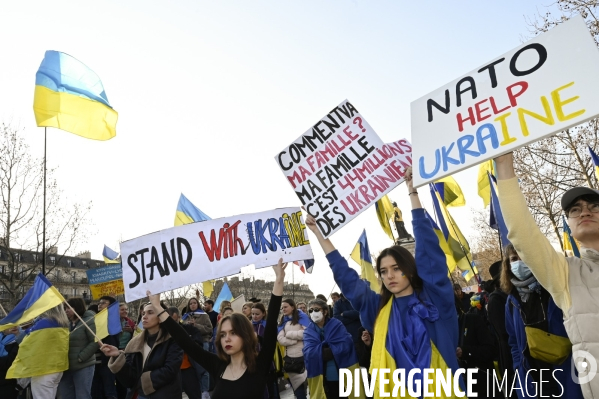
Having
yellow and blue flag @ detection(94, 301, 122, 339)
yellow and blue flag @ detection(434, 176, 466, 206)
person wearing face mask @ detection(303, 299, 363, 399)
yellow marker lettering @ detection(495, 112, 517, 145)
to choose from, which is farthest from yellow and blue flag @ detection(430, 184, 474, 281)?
yellow marker lettering @ detection(495, 112, 517, 145)

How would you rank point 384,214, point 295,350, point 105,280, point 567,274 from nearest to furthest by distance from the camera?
point 567,274
point 295,350
point 384,214
point 105,280

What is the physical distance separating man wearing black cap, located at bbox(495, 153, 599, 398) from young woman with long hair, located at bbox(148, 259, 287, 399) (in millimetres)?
2181

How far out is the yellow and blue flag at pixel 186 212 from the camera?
1166cm

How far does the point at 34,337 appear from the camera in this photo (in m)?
7.00

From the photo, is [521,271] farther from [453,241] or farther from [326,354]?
[453,241]

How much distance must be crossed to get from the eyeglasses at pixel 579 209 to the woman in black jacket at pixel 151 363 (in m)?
3.60

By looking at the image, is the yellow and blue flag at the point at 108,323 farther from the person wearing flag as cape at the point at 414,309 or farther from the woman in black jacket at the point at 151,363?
the person wearing flag as cape at the point at 414,309

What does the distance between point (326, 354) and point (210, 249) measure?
92.1 inches

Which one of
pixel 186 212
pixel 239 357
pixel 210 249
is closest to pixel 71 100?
pixel 186 212

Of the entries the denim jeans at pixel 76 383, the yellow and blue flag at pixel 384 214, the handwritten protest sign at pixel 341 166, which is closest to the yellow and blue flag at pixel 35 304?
the denim jeans at pixel 76 383

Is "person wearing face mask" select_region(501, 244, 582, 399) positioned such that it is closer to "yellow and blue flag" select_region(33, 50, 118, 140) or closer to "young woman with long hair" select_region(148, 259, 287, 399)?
"young woman with long hair" select_region(148, 259, 287, 399)

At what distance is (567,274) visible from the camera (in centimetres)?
250

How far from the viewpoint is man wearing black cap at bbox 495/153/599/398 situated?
2344 mm

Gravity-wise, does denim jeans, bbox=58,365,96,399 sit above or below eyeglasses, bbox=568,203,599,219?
below
